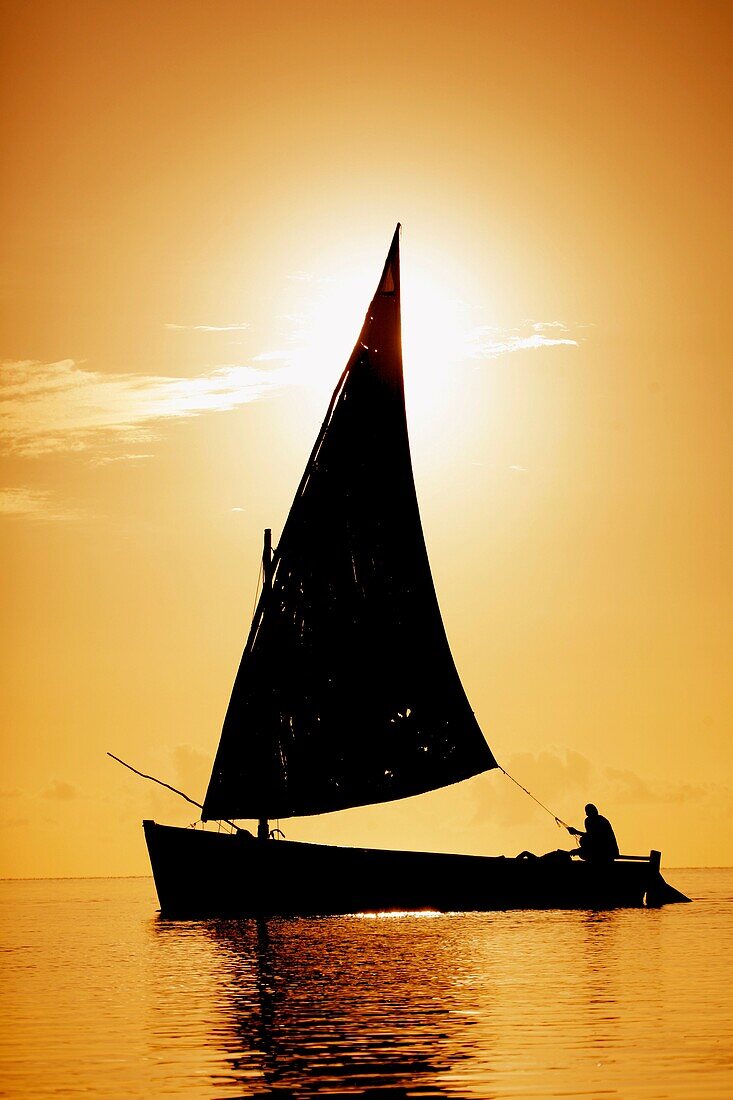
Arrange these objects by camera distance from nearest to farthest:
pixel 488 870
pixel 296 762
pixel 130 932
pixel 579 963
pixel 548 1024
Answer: pixel 548 1024, pixel 579 963, pixel 296 762, pixel 488 870, pixel 130 932

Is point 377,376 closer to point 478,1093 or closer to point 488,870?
point 488,870

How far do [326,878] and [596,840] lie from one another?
8735mm

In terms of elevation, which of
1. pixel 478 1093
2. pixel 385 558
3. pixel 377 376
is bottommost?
pixel 478 1093

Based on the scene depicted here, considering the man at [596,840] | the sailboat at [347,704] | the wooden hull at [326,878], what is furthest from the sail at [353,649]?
the man at [596,840]

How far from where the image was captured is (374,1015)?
25922 millimetres

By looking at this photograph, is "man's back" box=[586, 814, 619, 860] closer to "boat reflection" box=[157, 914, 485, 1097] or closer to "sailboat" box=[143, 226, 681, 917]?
"sailboat" box=[143, 226, 681, 917]

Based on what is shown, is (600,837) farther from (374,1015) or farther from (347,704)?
(374,1015)

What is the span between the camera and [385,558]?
47.6 m

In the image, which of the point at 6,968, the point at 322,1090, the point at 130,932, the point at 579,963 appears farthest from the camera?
the point at 130,932

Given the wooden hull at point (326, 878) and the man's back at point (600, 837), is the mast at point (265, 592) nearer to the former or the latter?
the wooden hull at point (326, 878)

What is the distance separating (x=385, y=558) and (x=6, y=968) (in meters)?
15.6

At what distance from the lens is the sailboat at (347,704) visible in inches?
1786

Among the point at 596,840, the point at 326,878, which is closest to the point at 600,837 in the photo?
the point at 596,840

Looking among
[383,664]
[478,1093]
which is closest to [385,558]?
[383,664]
